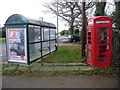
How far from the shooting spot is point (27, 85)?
363cm

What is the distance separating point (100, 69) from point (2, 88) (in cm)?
393

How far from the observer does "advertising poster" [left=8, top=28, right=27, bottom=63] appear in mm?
6040

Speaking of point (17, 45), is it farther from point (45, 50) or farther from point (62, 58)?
point (62, 58)

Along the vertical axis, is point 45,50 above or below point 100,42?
below

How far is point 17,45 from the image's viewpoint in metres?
6.24

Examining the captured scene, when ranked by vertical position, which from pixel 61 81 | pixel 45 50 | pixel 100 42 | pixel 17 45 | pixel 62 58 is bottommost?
pixel 61 81

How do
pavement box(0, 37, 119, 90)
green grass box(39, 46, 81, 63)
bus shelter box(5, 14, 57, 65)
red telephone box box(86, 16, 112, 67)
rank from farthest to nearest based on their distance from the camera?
green grass box(39, 46, 81, 63) → bus shelter box(5, 14, 57, 65) → red telephone box box(86, 16, 112, 67) → pavement box(0, 37, 119, 90)

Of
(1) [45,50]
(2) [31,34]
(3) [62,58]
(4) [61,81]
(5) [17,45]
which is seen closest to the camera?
(4) [61,81]

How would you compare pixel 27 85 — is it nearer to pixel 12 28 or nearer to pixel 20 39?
pixel 20 39

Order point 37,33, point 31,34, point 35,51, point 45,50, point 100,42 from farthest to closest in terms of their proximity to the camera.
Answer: point 45,50 < point 37,33 < point 35,51 < point 31,34 < point 100,42

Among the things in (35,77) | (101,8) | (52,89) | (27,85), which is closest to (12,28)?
(35,77)

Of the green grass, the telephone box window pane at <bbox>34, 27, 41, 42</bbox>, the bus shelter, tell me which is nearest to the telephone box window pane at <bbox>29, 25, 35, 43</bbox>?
the bus shelter

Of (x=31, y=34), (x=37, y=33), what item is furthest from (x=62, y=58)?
(x=31, y=34)

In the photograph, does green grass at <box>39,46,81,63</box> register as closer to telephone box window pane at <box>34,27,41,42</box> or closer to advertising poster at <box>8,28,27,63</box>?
advertising poster at <box>8,28,27,63</box>
